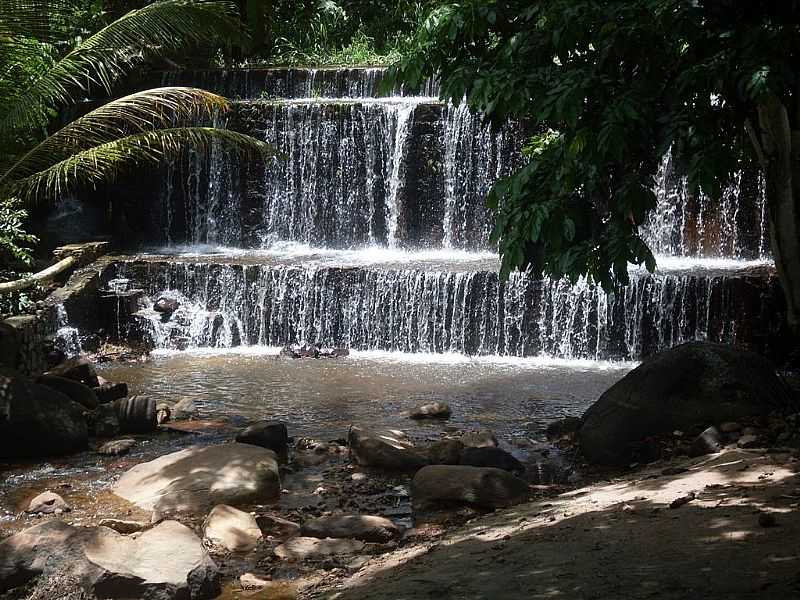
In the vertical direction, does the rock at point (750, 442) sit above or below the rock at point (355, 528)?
above

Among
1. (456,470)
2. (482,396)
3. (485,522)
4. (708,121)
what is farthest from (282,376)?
(708,121)

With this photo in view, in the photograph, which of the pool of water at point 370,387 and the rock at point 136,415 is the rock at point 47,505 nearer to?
the rock at point 136,415

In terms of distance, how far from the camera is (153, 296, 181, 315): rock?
1463cm

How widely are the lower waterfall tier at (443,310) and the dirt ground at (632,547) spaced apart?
6.24m

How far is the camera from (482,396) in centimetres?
1100

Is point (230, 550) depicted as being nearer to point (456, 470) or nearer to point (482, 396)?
point (456, 470)

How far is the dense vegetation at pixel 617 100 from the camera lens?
4812 mm

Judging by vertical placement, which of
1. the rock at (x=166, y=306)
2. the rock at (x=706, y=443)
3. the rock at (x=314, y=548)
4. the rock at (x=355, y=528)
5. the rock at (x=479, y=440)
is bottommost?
the rock at (x=314, y=548)

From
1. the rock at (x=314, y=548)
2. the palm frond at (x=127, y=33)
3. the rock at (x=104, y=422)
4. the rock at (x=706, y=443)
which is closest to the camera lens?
the rock at (x=314, y=548)

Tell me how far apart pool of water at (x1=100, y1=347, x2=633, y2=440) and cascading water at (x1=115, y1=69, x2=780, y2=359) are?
52 centimetres

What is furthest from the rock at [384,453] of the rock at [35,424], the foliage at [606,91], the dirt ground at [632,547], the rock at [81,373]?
the rock at [81,373]

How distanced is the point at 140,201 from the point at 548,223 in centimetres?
1400

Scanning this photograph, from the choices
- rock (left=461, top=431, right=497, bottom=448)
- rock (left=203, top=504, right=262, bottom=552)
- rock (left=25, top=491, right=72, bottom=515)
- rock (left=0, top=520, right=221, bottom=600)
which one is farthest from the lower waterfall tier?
rock (left=0, top=520, right=221, bottom=600)

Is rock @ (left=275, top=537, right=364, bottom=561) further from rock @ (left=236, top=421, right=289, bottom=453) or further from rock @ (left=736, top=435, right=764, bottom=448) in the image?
rock @ (left=736, top=435, right=764, bottom=448)
